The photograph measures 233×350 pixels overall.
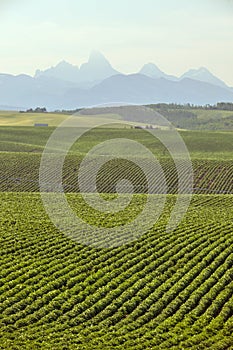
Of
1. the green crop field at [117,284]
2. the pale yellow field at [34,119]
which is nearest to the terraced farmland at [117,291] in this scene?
the green crop field at [117,284]

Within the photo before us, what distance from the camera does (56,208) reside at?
37.1 m

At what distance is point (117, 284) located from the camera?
67.2 ft

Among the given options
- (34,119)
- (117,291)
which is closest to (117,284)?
(117,291)

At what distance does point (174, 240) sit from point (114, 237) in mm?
2905

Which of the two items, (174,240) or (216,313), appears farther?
(174,240)

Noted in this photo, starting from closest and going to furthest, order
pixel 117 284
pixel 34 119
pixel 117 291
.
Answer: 1. pixel 117 291
2. pixel 117 284
3. pixel 34 119

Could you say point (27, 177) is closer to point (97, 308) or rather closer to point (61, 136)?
point (97, 308)

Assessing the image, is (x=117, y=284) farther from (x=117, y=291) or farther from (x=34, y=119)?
(x=34, y=119)

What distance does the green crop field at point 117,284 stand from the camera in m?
16.1

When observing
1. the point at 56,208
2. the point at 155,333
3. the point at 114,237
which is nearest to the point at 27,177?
the point at 56,208

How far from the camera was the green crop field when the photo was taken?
52.8ft

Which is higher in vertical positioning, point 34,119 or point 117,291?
point 34,119

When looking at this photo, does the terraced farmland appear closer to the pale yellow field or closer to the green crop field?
the green crop field

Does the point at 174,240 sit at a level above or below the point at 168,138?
below
